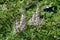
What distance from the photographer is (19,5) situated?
348cm

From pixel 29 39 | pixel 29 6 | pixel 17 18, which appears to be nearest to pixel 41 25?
pixel 29 39

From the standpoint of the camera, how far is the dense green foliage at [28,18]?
2873 mm

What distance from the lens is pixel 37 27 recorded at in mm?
2842

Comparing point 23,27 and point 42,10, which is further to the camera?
point 42,10

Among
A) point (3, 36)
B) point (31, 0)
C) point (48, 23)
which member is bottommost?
point (3, 36)

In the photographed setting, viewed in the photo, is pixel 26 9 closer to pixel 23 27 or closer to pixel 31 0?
pixel 31 0

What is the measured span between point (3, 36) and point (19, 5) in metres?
0.71

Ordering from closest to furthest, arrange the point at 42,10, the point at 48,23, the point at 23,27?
1. the point at 23,27
2. the point at 48,23
3. the point at 42,10

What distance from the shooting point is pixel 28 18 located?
3.13 m

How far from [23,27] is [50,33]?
425mm

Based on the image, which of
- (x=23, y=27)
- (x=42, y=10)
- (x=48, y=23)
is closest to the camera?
(x=23, y=27)

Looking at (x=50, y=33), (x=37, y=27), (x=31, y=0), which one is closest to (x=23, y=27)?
(x=37, y=27)

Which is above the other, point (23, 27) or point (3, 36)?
point (23, 27)

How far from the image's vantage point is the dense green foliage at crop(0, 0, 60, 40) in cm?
287
